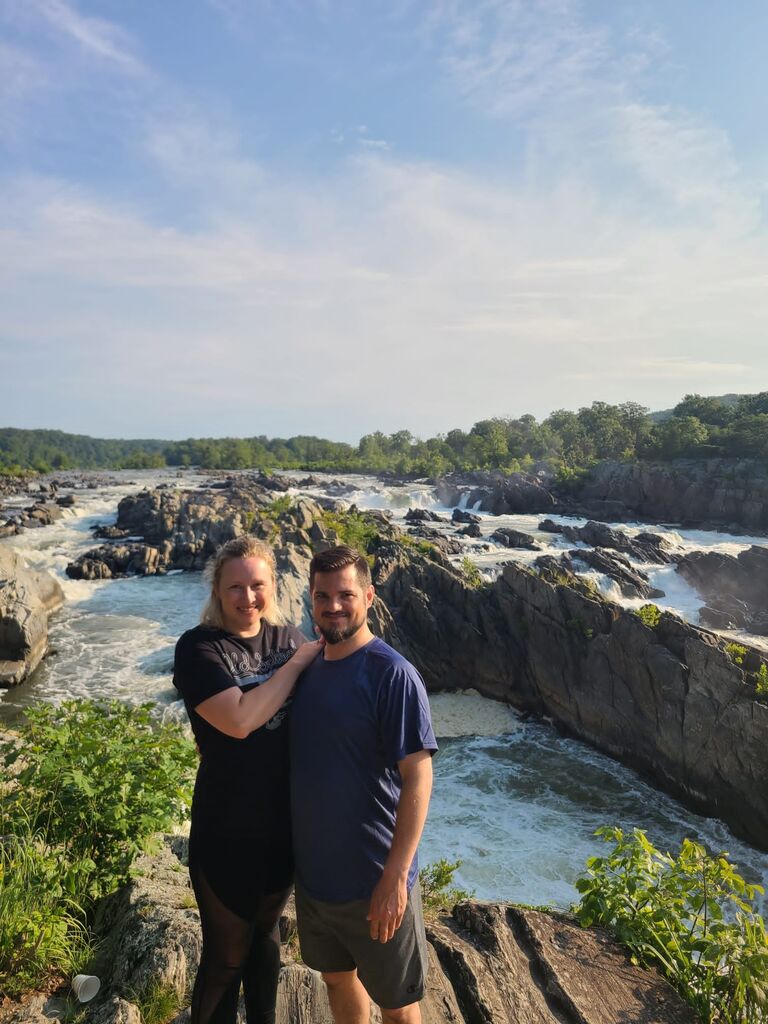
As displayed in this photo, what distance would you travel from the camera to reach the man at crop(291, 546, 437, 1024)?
8.44ft

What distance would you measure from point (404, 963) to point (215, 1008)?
3.05ft

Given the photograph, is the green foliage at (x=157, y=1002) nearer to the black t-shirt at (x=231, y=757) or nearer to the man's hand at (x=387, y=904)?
the black t-shirt at (x=231, y=757)

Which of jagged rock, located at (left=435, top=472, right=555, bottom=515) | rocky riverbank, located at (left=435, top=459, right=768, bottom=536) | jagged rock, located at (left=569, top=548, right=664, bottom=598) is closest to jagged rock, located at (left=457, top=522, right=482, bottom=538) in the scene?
jagged rock, located at (left=569, top=548, right=664, bottom=598)

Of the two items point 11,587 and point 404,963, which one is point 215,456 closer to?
point 11,587

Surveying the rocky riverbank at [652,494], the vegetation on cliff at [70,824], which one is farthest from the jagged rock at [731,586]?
the vegetation on cliff at [70,824]

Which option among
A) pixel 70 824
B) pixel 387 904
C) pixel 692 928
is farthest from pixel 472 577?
pixel 387 904

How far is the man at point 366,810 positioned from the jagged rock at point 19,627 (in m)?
18.5

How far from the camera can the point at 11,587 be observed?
782 inches

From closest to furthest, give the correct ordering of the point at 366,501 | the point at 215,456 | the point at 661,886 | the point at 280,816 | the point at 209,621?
the point at 280,816, the point at 209,621, the point at 661,886, the point at 366,501, the point at 215,456

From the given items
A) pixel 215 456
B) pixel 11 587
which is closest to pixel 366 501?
pixel 11 587

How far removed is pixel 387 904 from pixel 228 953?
0.87 meters

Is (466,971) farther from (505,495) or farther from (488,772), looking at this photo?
(505,495)

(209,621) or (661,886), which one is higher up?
(209,621)

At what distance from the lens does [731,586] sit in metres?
28.7
